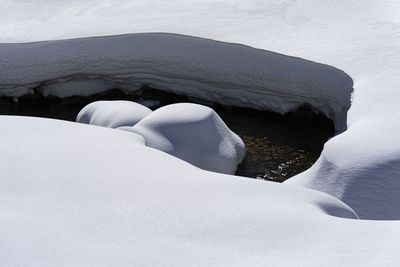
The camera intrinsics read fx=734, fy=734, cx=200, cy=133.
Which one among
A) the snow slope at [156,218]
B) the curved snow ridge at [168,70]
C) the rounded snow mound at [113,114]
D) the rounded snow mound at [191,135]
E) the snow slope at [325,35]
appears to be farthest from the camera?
the curved snow ridge at [168,70]

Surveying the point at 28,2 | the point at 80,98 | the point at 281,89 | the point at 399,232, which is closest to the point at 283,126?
the point at 281,89

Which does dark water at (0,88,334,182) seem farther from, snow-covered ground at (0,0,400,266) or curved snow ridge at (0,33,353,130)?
snow-covered ground at (0,0,400,266)

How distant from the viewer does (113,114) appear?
3744 mm

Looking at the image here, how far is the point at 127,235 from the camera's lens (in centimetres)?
173

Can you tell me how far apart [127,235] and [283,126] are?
2.58 m

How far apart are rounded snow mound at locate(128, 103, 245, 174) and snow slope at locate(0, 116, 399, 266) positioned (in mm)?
1055

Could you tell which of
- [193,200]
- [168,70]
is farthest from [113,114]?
[193,200]

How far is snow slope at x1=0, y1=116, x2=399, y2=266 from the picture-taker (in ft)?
5.35

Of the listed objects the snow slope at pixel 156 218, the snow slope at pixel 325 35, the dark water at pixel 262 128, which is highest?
the snow slope at pixel 156 218

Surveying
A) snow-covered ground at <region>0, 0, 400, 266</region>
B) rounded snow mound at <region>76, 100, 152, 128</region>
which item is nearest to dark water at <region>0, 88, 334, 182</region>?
snow-covered ground at <region>0, 0, 400, 266</region>

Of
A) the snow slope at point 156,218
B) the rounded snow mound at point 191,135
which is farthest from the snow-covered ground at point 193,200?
the rounded snow mound at point 191,135

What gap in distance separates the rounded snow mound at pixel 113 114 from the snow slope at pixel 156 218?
129 centimetres

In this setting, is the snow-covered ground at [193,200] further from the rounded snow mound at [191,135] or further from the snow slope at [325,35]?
the rounded snow mound at [191,135]

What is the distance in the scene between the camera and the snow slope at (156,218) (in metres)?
1.63
